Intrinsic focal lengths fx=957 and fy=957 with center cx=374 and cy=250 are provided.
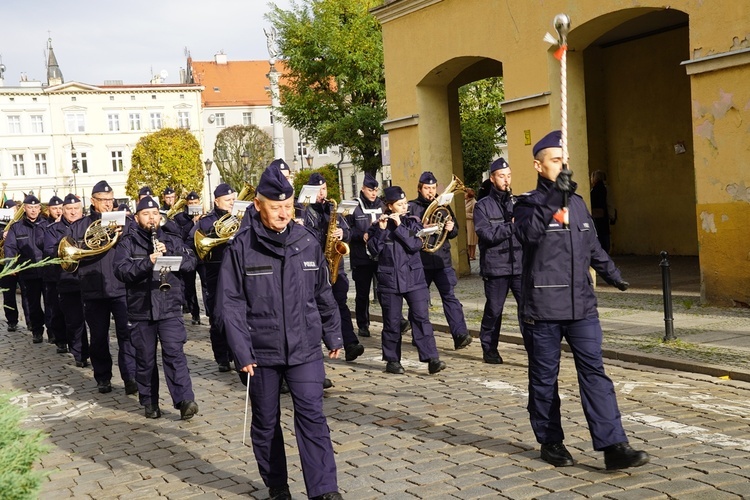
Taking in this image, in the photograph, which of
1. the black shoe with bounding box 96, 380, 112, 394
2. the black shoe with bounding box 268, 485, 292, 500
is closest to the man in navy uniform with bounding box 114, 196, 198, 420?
the black shoe with bounding box 96, 380, 112, 394

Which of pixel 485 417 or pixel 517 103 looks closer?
pixel 485 417

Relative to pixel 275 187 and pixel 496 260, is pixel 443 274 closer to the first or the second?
pixel 496 260

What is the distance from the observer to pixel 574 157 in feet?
53.5

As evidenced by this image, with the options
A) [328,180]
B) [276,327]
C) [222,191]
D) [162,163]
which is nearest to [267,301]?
[276,327]

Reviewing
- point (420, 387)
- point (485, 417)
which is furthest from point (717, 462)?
point (420, 387)

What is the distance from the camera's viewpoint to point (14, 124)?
92375 mm

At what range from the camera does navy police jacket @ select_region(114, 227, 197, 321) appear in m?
9.15

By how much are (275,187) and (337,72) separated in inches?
1240

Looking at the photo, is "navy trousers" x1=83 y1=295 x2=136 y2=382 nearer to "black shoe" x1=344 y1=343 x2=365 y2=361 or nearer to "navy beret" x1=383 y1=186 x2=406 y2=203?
"black shoe" x1=344 y1=343 x2=365 y2=361

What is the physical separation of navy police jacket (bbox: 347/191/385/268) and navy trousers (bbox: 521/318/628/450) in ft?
20.1

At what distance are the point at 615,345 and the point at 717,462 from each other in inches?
178

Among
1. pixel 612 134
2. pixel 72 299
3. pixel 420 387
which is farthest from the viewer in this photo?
Result: pixel 612 134

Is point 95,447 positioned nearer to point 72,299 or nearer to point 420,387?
point 420,387

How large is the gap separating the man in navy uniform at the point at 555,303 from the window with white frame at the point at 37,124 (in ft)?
306
